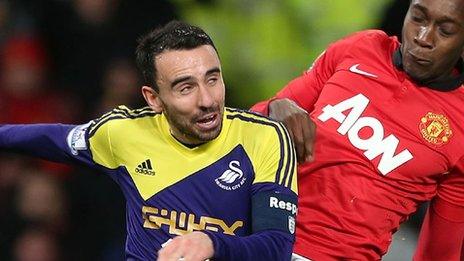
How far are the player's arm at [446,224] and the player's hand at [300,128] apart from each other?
0.50 meters

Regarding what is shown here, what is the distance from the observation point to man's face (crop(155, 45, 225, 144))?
3.11 metres

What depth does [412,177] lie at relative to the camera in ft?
11.7

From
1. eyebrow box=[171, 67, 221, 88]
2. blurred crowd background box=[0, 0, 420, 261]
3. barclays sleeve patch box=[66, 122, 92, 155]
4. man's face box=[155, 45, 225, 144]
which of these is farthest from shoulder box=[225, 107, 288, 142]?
blurred crowd background box=[0, 0, 420, 261]

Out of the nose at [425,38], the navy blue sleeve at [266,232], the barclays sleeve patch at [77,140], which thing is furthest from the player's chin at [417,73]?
the barclays sleeve patch at [77,140]

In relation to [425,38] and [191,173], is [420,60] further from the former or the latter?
[191,173]

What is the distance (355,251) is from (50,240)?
79.2 inches

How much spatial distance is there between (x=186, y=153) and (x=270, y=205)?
0.34 metres

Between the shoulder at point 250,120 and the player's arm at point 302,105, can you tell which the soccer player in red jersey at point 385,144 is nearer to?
the player's arm at point 302,105

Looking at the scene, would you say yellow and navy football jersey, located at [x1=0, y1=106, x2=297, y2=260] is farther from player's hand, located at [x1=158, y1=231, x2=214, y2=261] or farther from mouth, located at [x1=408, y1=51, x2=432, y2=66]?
mouth, located at [x1=408, y1=51, x2=432, y2=66]

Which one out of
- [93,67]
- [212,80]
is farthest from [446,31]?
[93,67]

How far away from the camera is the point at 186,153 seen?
3279 millimetres

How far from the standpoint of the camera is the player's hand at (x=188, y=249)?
2678 millimetres

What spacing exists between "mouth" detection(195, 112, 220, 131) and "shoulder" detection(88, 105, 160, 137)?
0.81ft

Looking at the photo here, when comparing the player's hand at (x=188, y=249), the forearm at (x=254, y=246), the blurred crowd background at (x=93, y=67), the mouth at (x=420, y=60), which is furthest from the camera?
the blurred crowd background at (x=93, y=67)
